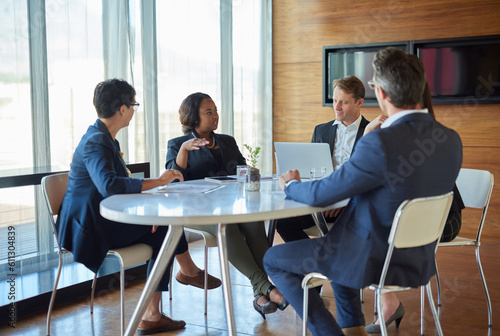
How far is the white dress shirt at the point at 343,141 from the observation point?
363cm

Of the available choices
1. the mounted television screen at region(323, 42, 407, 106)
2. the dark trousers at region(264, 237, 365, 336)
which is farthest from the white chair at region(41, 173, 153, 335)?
the mounted television screen at region(323, 42, 407, 106)

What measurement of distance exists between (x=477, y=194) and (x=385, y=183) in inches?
49.9

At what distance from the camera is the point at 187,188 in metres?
2.70

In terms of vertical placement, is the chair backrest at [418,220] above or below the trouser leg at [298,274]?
above

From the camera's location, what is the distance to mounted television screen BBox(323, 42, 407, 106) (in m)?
5.91

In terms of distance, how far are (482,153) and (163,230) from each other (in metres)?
3.83

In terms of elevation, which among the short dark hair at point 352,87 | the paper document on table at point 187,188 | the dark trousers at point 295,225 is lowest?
the dark trousers at point 295,225

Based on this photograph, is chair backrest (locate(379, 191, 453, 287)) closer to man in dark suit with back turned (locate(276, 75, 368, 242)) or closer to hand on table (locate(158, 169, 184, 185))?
hand on table (locate(158, 169, 184, 185))

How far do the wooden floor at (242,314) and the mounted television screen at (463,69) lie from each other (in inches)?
82.4

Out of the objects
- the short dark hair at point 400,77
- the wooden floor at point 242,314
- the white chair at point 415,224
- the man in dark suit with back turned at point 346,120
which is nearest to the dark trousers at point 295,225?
the man in dark suit with back turned at point 346,120

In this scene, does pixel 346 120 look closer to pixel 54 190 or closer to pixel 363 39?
pixel 54 190

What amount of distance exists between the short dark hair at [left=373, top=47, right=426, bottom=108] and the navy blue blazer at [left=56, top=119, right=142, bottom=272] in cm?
121

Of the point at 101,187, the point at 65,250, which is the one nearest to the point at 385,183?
→ the point at 101,187

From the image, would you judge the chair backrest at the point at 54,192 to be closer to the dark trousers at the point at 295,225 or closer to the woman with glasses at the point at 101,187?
the woman with glasses at the point at 101,187
